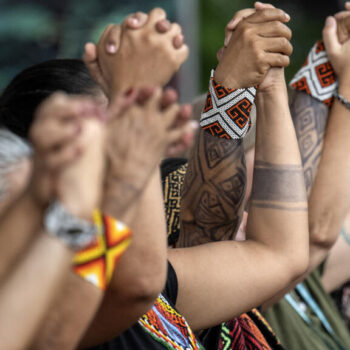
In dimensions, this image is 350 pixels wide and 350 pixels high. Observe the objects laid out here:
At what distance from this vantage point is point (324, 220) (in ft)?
5.27

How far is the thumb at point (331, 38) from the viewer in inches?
62.7

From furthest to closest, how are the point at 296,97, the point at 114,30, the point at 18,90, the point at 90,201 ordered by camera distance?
the point at 296,97
the point at 18,90
the point at 114,30
the point at 90,201

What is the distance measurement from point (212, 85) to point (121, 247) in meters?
0.70

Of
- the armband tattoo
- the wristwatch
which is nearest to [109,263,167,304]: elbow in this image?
the armband tattoo

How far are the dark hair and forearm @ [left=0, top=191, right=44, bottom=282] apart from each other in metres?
0.49

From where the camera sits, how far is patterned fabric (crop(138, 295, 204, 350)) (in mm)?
1057

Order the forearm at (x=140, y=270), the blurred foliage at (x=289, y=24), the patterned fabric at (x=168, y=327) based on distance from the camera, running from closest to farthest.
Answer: the forearm at (x=140, y=270), the patterned fabric at (x=168, y=327), the blurred foliage at (x=289, y=24)

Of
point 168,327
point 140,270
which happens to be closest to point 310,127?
point 168,327

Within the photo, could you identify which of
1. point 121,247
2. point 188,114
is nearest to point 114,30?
point 188,114

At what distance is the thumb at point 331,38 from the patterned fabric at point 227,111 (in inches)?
15.7

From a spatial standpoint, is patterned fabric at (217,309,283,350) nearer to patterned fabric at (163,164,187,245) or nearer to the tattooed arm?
the tattooed arm

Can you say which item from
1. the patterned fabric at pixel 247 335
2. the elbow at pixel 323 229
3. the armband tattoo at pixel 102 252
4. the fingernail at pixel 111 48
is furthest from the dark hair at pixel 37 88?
the elbow at pixel 323 229

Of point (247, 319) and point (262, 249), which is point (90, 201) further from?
point (247, 319)

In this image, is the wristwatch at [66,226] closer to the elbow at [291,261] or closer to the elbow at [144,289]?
the elbow at [144,289]
